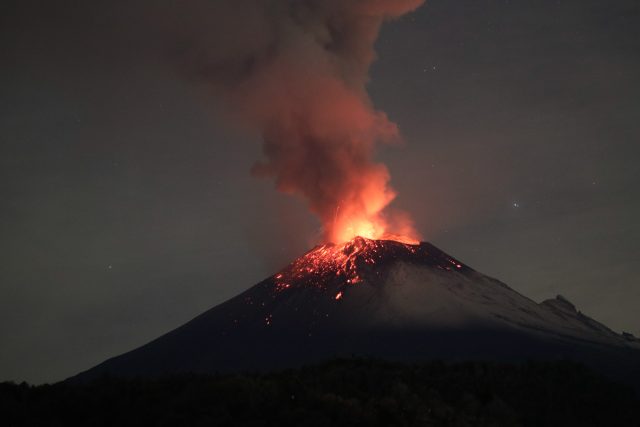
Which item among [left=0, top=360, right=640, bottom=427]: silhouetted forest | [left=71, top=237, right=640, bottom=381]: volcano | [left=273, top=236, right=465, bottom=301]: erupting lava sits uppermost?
[left=273, top=236, right=465, bottom=301]: erupting lava

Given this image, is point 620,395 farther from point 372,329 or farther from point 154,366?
point 154,366

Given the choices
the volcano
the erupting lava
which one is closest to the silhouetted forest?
the volcano

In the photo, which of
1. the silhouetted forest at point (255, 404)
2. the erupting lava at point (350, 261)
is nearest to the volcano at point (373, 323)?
the erupting lava at point (350, 261)

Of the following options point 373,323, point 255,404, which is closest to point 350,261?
point 373,323

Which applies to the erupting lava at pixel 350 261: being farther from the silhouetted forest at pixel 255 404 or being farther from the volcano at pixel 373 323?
the silhouetted forest at pixel 255 404

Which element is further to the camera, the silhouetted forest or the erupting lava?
the erupting lava

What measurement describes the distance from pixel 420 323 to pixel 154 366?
48096 millimetres

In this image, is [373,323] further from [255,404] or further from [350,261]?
[255,404]

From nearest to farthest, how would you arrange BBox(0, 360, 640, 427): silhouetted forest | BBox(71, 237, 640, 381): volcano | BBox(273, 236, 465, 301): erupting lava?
BBox(0, 360, 640, 427): silhouetted forest
BBox(71, 237, 640, 381): volcano
BBox(273, 236, 465, 301): erupting lava

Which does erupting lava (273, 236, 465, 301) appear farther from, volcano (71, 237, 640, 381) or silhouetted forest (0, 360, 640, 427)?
silhouetted forest (0, 360, 640, 427)

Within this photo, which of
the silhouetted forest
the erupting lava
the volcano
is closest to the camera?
the silhouetted forest

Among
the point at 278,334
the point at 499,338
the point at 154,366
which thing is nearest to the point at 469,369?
the point at 499,338

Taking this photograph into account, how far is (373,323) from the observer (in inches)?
4729

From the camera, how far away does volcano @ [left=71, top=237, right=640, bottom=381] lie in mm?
108875
